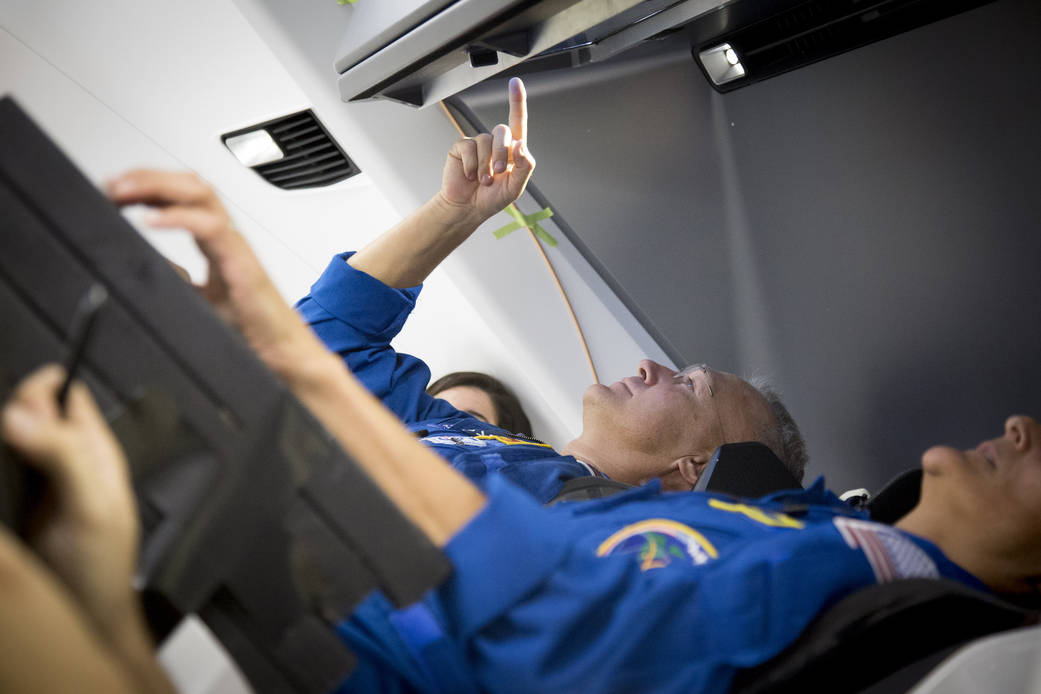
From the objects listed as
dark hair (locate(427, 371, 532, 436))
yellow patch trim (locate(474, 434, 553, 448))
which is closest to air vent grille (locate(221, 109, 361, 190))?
dark hair (locate(427, 371, 532, 436))

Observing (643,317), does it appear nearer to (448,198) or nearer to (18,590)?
(448,198)

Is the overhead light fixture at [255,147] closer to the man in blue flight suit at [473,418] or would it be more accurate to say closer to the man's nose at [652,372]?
the man in blue flight suit at [473,418]

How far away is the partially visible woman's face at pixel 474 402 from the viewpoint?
157cm

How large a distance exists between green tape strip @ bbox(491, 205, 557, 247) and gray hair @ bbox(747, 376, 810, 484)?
0.42 m

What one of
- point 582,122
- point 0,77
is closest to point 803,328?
point 582,122

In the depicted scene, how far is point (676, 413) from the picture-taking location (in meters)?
1.33

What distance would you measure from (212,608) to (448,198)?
34.0 inches

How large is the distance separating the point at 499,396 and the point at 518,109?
72 cm

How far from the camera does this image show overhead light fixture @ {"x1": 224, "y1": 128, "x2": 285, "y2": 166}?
4.73 ft

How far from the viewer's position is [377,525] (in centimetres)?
41

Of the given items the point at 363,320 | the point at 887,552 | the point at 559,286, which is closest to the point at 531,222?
the point at 559,286

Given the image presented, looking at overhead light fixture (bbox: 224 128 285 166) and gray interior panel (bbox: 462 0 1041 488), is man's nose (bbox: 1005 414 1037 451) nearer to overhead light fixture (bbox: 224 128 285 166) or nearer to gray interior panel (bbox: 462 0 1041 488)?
gray interior panel (bbox: 462 0 1041 488)

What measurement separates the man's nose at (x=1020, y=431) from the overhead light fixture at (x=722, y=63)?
53 cm

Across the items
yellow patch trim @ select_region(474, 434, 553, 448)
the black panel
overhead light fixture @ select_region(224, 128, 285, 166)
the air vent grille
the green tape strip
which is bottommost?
yellow patch trim @ select_region(474, 434, 553, 448)
